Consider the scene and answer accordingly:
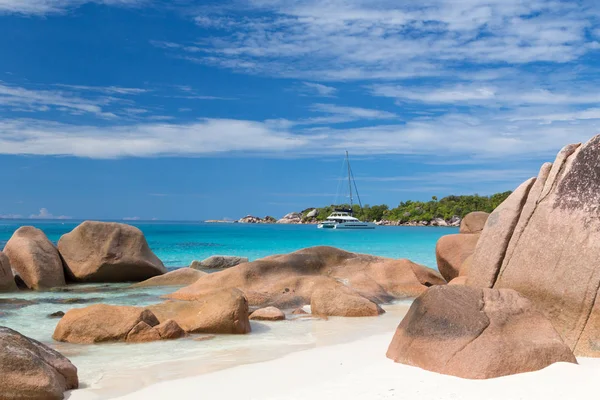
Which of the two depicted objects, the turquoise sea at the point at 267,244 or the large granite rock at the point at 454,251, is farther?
the turquoise sea at the point at 267,244

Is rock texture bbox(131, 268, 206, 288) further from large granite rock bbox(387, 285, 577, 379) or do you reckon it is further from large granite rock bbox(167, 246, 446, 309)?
large granite rock bbox(387, 285, 577, 379)

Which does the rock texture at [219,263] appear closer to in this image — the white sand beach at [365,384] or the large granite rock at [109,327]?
the large granite rock at [109,327]

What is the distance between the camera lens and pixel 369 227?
88.2m

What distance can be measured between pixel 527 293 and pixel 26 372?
6602mm

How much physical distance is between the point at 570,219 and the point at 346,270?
8.81m

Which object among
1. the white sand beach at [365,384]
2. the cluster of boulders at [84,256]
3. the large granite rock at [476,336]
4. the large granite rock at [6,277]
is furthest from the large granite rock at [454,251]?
the large granite rock at [6,277]

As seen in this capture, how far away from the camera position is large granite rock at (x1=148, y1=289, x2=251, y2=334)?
34.6 ft

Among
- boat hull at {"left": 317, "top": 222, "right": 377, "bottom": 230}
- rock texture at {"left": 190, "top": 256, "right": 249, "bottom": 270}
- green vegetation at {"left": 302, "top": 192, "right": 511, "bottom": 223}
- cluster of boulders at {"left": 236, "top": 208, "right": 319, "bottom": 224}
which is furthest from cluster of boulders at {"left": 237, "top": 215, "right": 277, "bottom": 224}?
rock texture at {"left": 190, "top": 256, "right": 249, "bottom": 270}

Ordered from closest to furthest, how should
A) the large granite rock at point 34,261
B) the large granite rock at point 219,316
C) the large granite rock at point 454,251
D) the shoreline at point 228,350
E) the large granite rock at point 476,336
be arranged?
the large granite rock at point 476,336 → the shoreline at point 228,350 → the large granite rock at point 219,316 → the large granite rock at point 454,251 → the large granite rock at point 34,261

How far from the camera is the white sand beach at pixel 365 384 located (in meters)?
6.21

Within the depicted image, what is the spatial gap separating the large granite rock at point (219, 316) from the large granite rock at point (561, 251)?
4.05 meters

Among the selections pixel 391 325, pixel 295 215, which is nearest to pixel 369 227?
pixel 295 215

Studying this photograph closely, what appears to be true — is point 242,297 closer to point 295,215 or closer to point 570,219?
point 570,219

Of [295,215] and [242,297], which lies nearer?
[242,297]
